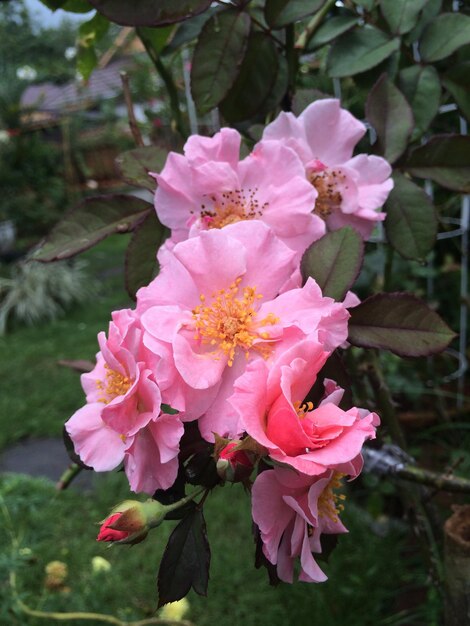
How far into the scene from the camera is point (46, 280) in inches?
200

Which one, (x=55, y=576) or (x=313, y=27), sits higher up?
(x=313, y=27)

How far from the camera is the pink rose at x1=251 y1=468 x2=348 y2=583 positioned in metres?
0.40

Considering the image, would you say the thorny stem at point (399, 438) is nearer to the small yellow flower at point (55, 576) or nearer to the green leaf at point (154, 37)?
the green leaf at point (154, 37)

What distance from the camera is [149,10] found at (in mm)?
619

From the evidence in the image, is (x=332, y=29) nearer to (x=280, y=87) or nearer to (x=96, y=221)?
(x=280, y=87)

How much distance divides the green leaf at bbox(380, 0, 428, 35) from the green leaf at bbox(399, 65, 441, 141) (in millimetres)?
55

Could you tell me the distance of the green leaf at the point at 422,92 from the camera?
0.80 meters

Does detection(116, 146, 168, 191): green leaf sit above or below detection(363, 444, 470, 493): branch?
above

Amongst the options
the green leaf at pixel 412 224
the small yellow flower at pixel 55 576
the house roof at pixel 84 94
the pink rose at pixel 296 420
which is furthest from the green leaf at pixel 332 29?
the house roof at pixel 84 94

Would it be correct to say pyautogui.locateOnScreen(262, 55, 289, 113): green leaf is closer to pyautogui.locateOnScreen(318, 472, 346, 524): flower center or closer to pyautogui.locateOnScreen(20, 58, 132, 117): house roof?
pyautogui.locateOnScreen(318, 472, 346, 524): flower center

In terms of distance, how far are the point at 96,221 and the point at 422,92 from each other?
1.41 feet

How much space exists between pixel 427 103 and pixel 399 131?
0.13m

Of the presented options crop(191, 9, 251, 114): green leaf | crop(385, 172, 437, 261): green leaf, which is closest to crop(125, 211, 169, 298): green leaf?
crop(191, 9, 251, 114): green leaf

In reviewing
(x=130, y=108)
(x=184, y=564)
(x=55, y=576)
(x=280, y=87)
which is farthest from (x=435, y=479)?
(x=55, y=576)
